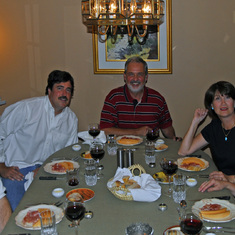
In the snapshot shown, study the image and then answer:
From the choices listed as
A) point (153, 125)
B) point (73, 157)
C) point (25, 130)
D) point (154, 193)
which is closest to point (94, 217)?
point (154, 193)

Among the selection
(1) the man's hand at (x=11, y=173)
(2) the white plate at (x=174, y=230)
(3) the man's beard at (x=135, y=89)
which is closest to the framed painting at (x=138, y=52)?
(3) the man's beard at (x=135, y=89)

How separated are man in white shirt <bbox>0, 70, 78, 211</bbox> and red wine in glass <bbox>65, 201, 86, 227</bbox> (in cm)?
150

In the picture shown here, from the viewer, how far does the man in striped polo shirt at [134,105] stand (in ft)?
11.2

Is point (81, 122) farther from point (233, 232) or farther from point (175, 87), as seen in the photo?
point (233, 232)

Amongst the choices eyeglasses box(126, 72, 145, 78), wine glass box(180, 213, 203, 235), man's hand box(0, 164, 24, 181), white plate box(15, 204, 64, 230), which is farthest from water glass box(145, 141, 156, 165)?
eyeglasses box(126, 72, 145, 78)

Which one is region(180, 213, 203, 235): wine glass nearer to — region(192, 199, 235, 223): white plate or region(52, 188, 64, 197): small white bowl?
region(192, 199, 235, 223): white plate

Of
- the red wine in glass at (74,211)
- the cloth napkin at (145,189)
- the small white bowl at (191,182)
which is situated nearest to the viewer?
the red wine in glass at (74,211)

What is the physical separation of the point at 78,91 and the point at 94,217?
8.40 feet

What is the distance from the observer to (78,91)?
4.05m

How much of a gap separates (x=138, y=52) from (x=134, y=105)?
758 mm

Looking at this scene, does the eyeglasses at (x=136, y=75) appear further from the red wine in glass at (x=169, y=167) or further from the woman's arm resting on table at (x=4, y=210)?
the woman's arm resting on table at (x=4, y=210)

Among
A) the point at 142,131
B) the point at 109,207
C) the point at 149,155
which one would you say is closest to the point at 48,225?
the point at 109,207

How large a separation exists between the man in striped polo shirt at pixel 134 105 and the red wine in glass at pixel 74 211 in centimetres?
187

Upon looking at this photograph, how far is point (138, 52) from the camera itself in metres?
3.87
